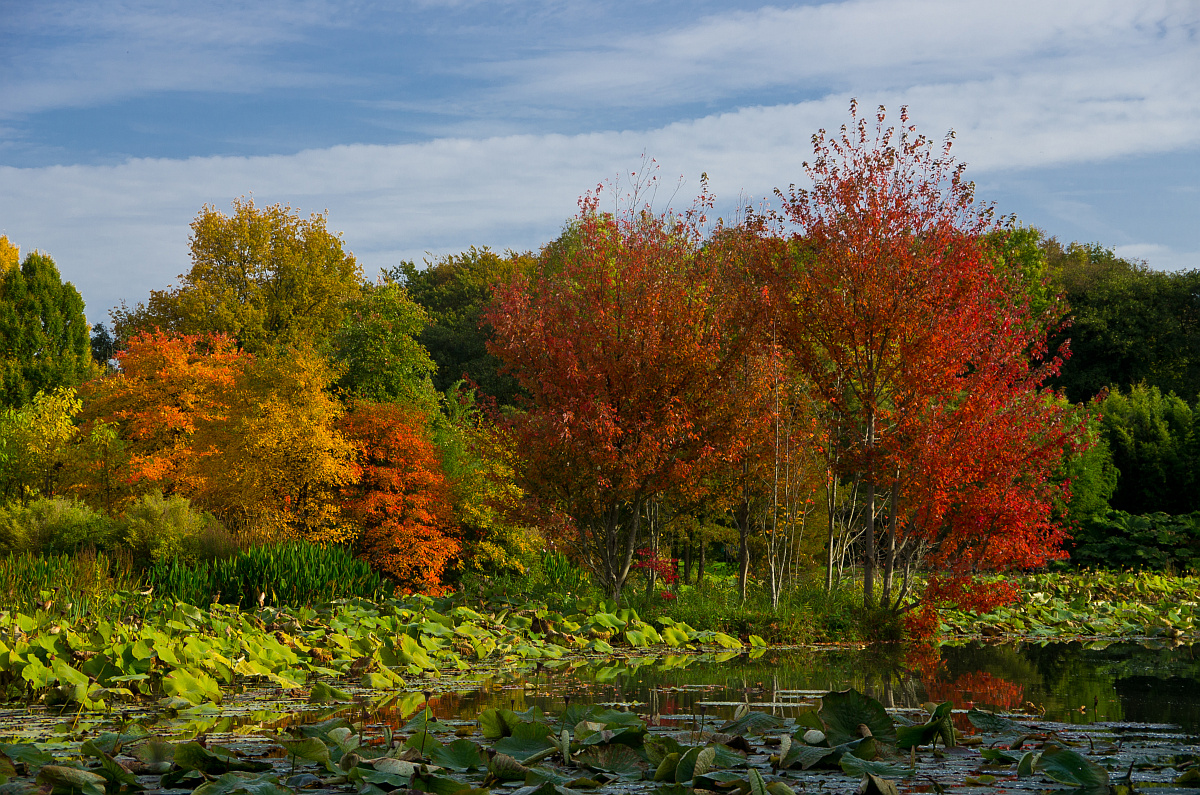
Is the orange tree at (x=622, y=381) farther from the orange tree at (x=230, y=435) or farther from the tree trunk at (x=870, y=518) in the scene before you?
the orange tree at (x=230, y=435)

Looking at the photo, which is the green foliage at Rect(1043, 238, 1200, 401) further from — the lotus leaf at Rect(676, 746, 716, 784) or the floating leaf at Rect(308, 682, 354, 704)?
the lotus leaf at Rect(676, 746, 716, 784)

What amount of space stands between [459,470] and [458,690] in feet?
27.0

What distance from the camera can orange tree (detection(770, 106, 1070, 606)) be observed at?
26.2 feet

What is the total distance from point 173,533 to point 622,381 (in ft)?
20.6

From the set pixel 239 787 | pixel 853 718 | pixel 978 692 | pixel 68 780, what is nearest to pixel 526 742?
pixel 239 787

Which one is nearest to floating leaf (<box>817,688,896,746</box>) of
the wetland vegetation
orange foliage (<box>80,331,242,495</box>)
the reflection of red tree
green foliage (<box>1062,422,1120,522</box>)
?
the wetland vegetation

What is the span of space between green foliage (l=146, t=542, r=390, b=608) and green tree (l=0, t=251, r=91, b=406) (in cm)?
2220

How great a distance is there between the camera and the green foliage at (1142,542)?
52.8ft

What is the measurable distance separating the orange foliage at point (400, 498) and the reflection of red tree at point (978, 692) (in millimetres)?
7414

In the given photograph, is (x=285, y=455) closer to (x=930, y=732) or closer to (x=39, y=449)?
(x=39, y=449)

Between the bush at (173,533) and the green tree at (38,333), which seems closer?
the bush at (173,533)

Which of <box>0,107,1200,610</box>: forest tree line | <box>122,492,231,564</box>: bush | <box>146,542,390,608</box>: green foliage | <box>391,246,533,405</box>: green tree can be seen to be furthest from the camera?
<box>391,246,533,405</box>: green tree

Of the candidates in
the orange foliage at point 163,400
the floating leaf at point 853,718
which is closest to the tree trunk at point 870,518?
the floating leaf at point 853,718

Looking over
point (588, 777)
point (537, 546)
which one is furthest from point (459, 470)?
point (588, 777)
